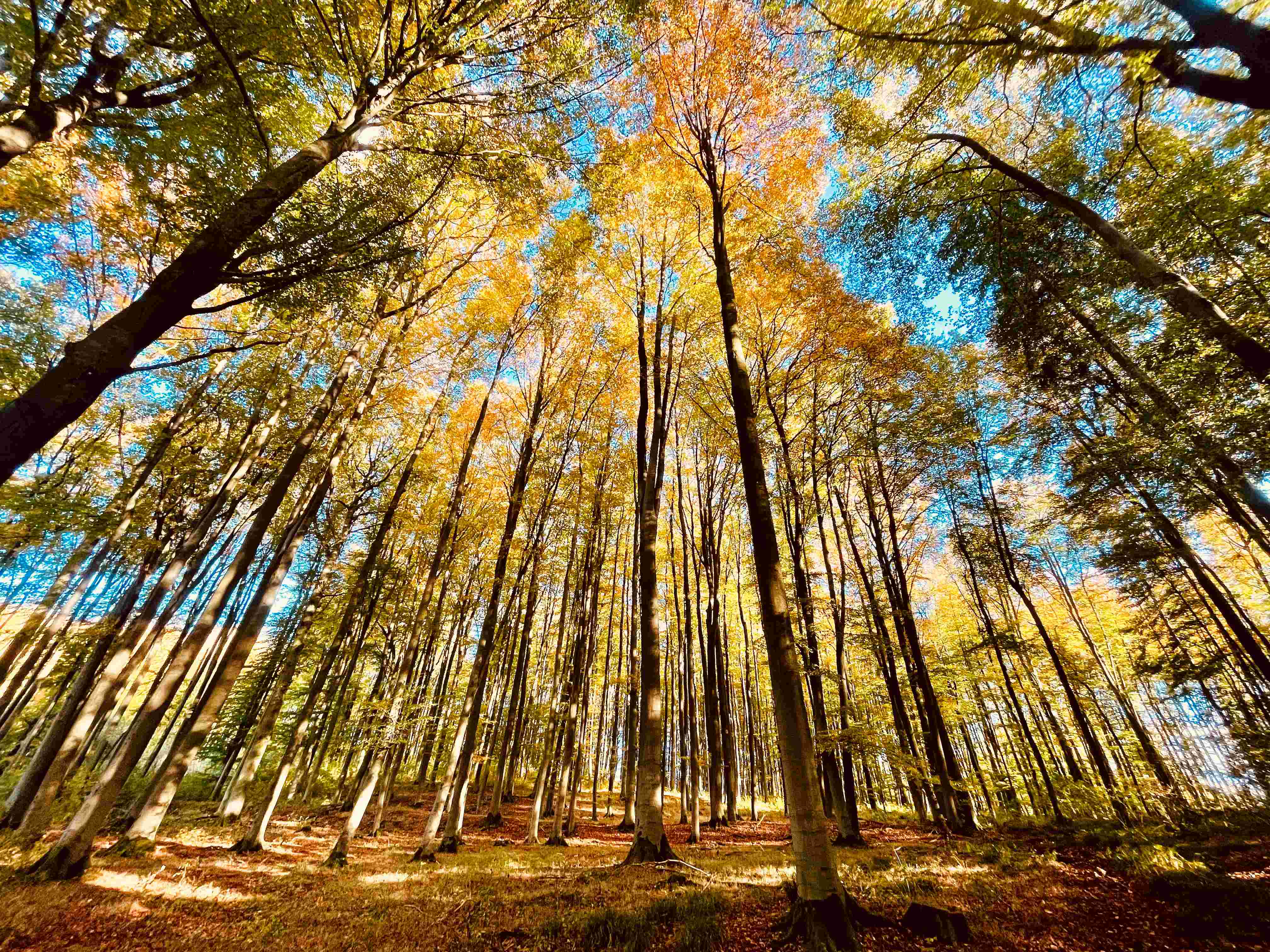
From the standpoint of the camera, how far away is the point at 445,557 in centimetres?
1485

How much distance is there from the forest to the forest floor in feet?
0.30

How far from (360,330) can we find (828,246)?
11505mm

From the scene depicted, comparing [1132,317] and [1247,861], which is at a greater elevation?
[1132,317]

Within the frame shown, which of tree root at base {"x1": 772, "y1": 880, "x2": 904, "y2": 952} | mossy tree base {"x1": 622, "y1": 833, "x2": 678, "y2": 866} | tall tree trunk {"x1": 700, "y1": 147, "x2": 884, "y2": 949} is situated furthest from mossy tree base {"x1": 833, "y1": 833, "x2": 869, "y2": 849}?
tall tree trunk {"x1": 700, "y1": 147, "x2": 884, "y2": 949}

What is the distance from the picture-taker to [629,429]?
16734 mm

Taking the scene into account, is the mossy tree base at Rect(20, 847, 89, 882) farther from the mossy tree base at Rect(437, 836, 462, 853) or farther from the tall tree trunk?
the tall tree trunk

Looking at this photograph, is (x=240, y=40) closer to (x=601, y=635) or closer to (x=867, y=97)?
(x=867, y=97)

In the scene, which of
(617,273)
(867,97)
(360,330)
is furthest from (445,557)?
(867,97)

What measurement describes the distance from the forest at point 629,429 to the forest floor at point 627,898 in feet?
0.30

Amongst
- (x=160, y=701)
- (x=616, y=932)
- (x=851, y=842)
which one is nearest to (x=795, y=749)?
(x=616, y=932)

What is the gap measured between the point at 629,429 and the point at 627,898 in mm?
13250

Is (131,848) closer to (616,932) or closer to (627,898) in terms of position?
(627,898)

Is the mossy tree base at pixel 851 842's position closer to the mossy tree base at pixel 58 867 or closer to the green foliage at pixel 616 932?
the green foliage at pixel 616 932

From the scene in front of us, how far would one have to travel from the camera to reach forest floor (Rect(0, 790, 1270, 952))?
14.8 ft
